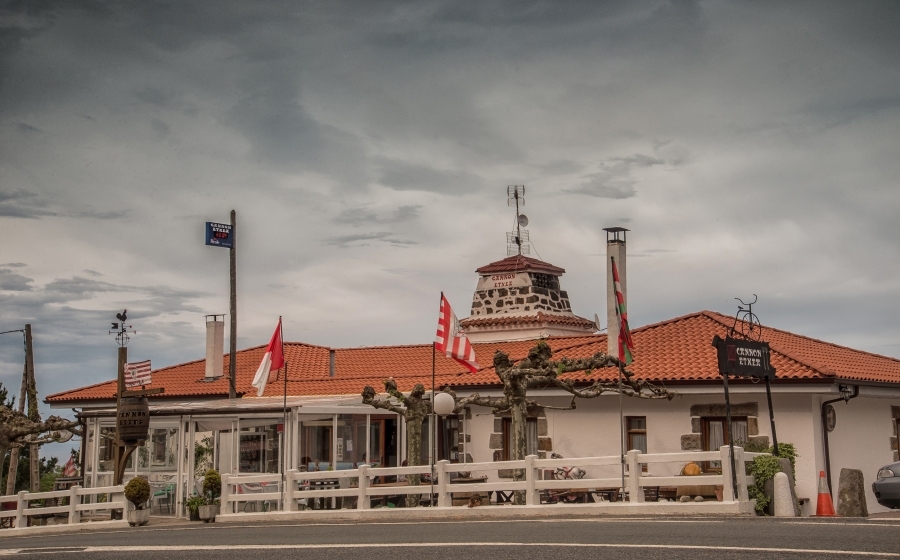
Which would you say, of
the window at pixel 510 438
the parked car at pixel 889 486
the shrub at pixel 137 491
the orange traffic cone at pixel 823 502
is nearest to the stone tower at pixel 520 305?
the window at pixel 510 438

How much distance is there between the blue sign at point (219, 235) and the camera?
34.3 meters

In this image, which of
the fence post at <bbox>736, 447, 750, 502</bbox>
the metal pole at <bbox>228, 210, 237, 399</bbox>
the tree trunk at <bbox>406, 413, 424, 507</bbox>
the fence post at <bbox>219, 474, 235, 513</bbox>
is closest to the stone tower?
the metal pole at <bbox>228, 210, 237, 399</bbox>

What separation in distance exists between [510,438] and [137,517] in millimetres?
8672

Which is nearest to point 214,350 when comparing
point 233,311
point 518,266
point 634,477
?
point 233,311

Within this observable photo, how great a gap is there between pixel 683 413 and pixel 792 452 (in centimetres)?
315

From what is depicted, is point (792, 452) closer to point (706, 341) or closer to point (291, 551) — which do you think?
point (706, 341)

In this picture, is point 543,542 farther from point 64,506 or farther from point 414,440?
point 64,506

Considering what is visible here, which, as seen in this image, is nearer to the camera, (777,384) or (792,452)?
(792,452)

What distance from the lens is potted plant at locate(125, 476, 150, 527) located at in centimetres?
2300

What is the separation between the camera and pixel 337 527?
676 inches

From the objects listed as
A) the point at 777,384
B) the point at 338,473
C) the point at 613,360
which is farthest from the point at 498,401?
the point at 777,384

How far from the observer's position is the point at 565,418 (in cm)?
2412

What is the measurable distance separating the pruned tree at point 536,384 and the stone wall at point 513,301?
42.7 feet

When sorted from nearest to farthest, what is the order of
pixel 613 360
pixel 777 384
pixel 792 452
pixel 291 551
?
pixel 291 551 < pixel 792 452 < pixel 777 384 < pixel 613 360
